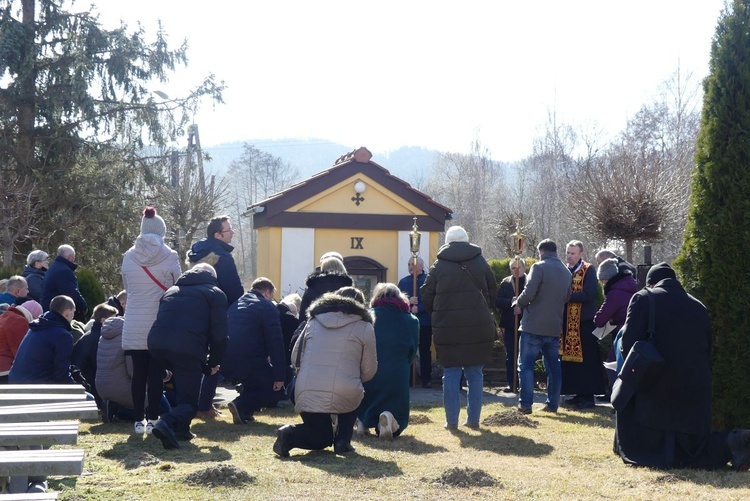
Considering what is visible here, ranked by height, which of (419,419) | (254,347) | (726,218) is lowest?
(419,419)

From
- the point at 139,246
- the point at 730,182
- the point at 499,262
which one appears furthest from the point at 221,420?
the point at 499,262

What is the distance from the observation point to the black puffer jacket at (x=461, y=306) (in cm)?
993

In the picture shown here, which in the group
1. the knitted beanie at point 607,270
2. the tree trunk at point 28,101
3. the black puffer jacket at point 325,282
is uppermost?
the tree trunk at point 28,101

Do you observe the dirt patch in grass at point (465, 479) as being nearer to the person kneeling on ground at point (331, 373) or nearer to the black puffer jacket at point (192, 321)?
the person kneeling on ground at point (331, 373)

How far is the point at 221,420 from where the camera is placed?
1050cm

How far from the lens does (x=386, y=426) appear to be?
8.87 m

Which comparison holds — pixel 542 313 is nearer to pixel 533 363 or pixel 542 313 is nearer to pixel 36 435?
pixel 533 363

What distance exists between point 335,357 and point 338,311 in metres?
0.39

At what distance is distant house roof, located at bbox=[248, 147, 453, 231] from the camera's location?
20234 millimetres

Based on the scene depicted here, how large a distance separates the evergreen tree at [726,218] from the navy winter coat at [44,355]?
5839 mm

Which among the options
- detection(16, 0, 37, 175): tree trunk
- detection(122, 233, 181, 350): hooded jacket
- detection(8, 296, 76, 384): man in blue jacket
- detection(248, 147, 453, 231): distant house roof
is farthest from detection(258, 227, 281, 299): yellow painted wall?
detection(8, 296, 76, 384): man in blue jacket

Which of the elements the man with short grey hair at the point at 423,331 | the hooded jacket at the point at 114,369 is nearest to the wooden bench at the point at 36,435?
the hooded jacket at the point at 114,369

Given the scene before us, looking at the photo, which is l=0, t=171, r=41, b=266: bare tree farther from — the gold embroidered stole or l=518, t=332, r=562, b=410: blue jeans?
l=518, t=332, r=562, b=410: blue jeans

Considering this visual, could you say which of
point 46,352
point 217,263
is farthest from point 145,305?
point 217,263
